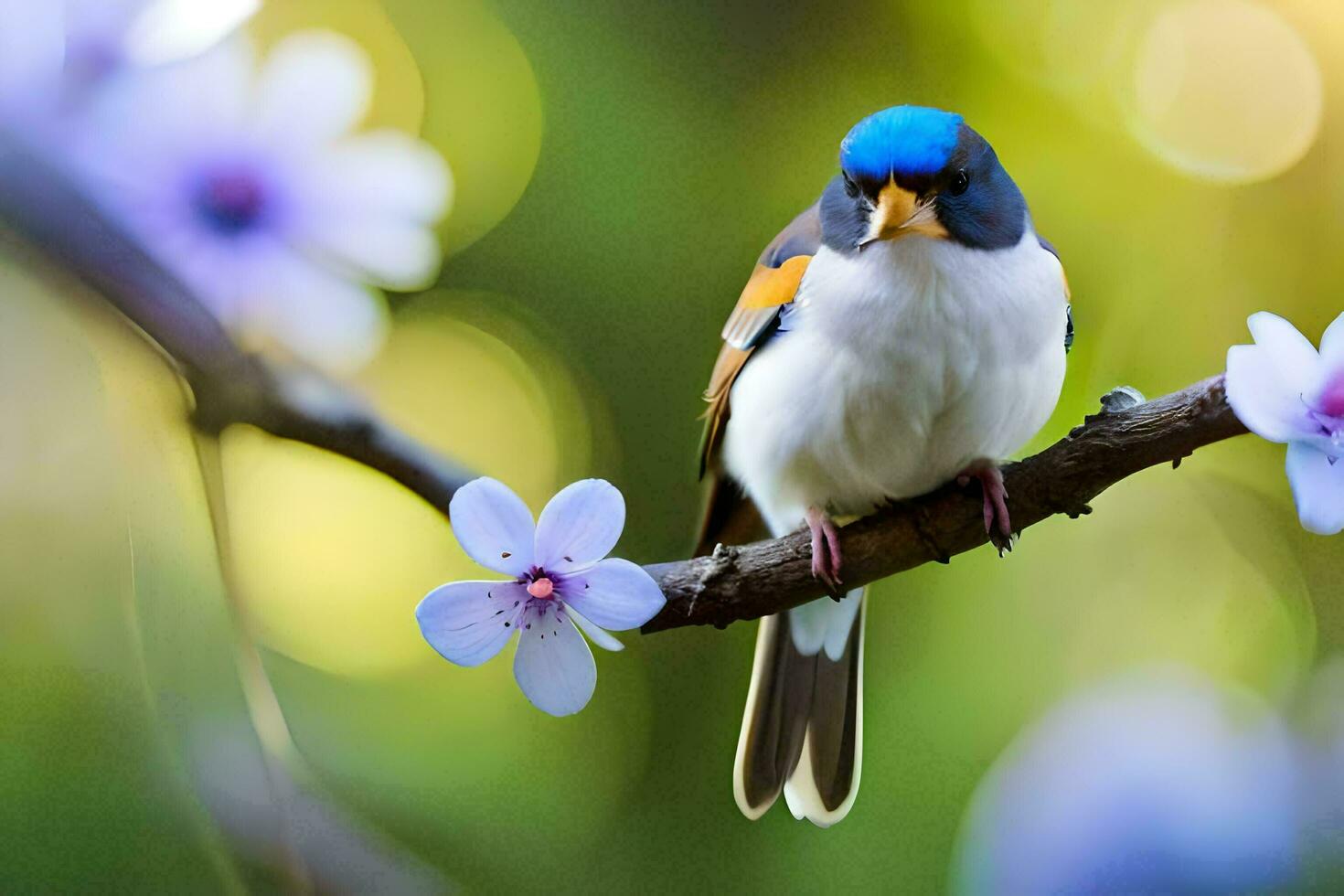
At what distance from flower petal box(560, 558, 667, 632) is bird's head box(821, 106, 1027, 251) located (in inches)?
7.2

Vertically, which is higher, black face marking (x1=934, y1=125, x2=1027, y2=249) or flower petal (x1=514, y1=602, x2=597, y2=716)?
black face marking (x1=934, y1=125, x2=1027, y2=249)

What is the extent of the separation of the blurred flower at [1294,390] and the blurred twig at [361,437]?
98 millimetres

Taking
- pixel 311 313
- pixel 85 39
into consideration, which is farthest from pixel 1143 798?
pixel 85 39

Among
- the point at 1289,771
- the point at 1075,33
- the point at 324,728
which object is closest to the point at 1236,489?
the point at 1289,771

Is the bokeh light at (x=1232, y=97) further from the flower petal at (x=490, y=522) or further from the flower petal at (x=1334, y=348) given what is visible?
the flower petal at (x=490, y=522)

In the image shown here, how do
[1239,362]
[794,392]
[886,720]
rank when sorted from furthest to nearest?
[886,720] → [794,392] → [1239,362]

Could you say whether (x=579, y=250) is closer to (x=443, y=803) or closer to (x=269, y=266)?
(x=269, y=266)

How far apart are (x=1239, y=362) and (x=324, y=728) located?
18.8 inches

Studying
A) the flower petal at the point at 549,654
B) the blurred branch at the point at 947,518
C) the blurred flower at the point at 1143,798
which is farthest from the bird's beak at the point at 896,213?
the blurred flower at the point at 1143,798

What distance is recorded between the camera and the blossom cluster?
600 millimetres

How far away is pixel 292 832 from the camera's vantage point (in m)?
0.63

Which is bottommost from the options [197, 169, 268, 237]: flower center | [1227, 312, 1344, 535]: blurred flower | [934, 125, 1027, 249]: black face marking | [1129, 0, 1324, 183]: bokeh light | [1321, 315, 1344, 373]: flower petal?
[1227, 312, 1344, 535]: blurred flower

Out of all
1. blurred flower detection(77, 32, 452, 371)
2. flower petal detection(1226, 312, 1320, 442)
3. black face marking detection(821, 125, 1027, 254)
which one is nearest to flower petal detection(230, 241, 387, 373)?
blurred flower detection(77, 32, 452, 371)

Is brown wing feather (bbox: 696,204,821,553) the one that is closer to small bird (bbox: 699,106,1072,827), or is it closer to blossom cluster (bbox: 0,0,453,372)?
small bird (bbox: 699,106,1072,827)
